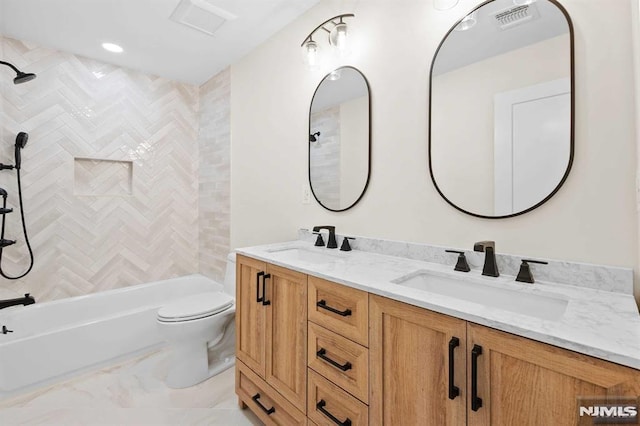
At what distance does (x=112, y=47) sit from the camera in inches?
101

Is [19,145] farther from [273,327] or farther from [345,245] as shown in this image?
[345,245]

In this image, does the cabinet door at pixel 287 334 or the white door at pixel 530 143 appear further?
the cabinet door at pixel 287 334

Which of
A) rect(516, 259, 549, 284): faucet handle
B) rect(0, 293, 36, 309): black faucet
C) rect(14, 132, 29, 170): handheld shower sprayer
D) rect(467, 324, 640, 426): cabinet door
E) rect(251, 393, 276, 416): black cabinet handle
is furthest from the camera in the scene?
rect(14, 132, 29, 170): handheld shower sprayer

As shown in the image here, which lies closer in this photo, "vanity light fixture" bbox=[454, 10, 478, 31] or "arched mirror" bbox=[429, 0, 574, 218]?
"arched mirror" bbox=[429, 0, 574, 218]

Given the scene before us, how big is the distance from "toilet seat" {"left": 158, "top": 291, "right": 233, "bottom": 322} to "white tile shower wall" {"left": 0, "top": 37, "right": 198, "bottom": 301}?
1.18 metres

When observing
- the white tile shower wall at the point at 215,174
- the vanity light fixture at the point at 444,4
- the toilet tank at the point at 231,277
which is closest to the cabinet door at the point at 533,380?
the vanity light fixture at the point at 444,4

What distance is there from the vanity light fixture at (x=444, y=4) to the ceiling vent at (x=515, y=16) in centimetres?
21

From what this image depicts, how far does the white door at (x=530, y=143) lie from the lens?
3.68 ft

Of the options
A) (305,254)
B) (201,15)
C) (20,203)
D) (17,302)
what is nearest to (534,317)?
(305,254)

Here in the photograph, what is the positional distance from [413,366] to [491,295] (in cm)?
44

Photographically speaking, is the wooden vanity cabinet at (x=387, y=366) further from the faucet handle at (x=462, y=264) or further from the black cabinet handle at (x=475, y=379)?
the faucet handle at (x=462, y=264)

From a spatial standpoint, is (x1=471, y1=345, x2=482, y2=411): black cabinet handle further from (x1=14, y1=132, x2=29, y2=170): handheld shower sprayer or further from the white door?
(x1=14, y1=132, x2=29, y2=170): handheld shower sprayer

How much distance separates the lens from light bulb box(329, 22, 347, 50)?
70.0 inches

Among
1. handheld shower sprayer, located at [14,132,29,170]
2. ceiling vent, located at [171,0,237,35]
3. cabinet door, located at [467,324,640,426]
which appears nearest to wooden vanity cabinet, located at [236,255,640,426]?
cabinet door, located at [467,324,640,426]
